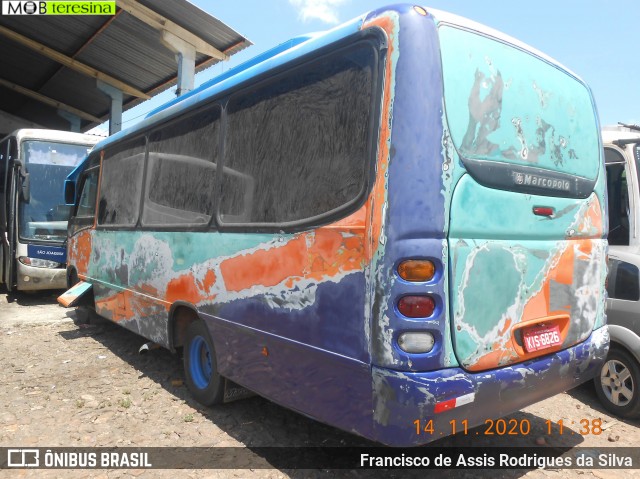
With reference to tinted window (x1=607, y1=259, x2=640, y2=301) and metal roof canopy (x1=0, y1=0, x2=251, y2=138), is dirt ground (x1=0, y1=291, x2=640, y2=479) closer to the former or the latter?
tinted window (x1=607, y1=259, x2=640, y2=301)

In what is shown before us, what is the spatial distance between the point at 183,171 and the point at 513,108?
2863 millimetres

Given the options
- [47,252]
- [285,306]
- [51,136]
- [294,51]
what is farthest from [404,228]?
[51,136]

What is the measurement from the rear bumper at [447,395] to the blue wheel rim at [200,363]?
224 centimetres

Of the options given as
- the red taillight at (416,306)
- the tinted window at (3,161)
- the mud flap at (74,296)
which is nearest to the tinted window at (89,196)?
the mud flap at (74,296)

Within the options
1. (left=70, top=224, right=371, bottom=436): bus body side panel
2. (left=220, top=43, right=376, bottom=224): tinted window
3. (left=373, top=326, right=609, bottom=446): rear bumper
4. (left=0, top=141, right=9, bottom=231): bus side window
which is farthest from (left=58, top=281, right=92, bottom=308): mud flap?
(left=373, top=326, right=609, bottom=446): rear bumper

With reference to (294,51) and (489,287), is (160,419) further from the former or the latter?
(294,51)

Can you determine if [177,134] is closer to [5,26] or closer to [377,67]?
[377,67]

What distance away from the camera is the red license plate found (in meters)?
2.80

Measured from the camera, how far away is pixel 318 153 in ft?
9.59

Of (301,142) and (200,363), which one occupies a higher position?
(301,142)

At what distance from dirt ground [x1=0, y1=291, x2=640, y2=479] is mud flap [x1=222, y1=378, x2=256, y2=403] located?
0.14 metres

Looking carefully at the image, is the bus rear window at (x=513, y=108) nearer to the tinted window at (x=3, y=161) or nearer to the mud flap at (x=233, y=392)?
the mud flap at (x=233, y=392)

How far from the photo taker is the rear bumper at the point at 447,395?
2371 millimetres

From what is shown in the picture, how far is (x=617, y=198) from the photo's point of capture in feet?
14.5
